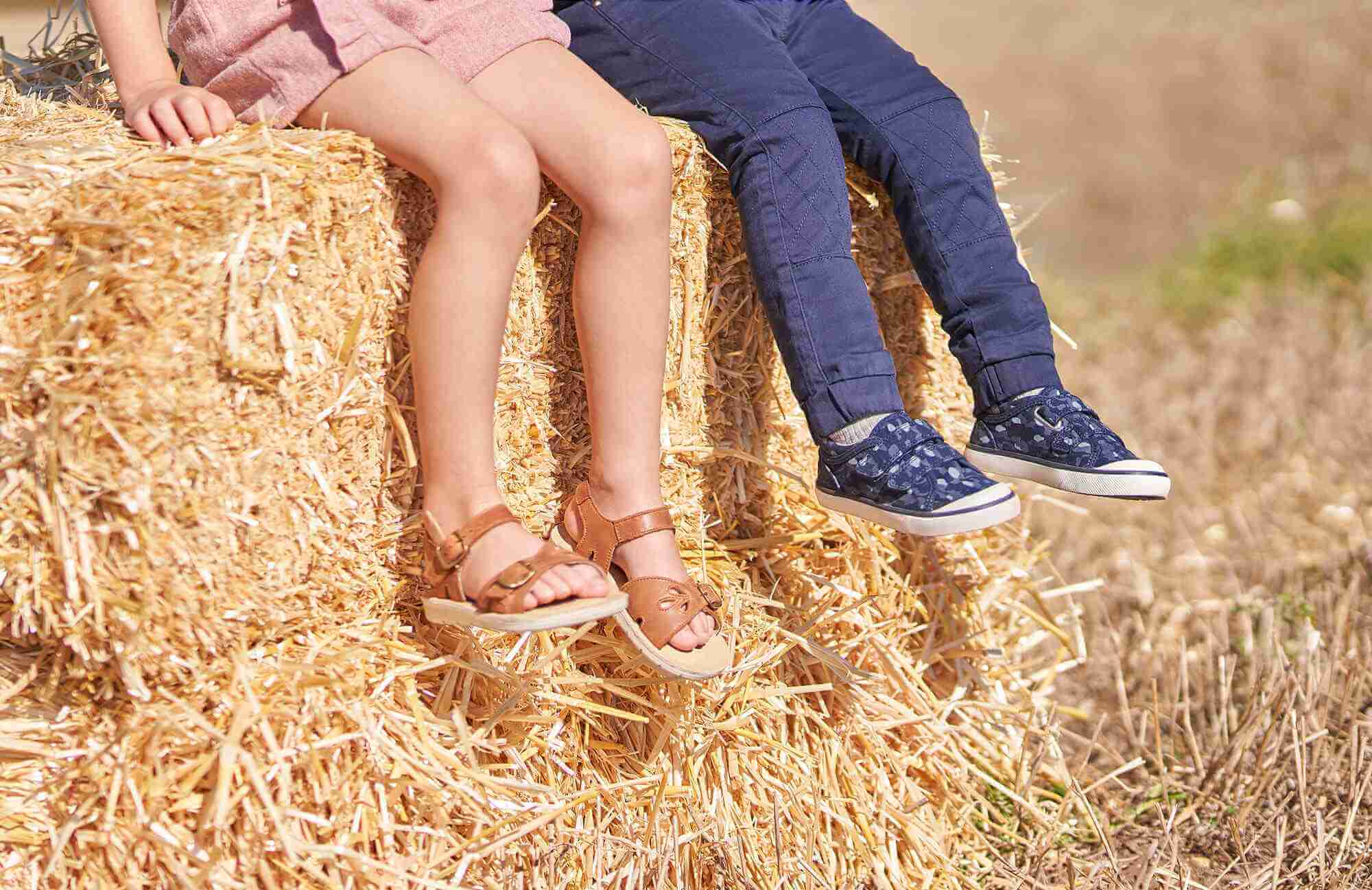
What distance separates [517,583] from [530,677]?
0.26 metres

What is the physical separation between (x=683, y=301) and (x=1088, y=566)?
146 cm

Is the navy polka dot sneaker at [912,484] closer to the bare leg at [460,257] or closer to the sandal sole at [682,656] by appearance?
the sandal sole at [682,656]

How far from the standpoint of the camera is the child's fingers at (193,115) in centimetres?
136

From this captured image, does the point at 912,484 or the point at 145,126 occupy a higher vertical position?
the point at 145,126

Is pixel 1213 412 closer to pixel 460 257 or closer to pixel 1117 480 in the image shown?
pixel 1117 480

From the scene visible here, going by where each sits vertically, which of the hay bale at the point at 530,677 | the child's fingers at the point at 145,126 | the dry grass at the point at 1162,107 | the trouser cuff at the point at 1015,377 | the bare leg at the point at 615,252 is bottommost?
A: the dry grass at the point at 1162,107

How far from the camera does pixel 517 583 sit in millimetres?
1271

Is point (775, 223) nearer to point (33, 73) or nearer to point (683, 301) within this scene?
point (683, 301)

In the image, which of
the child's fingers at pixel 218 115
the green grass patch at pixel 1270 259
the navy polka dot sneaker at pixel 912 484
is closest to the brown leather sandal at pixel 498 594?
the navy polka dot sneaker at pixel 912 484

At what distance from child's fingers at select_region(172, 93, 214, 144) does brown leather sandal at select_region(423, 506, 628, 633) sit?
499 mm

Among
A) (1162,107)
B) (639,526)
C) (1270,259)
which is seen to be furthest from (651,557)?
(1162,107)

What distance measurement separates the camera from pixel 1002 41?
7.71 m

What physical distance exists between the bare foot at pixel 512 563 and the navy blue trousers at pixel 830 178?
38 cm

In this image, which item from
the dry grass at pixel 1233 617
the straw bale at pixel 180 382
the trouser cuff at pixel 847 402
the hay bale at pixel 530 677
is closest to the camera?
the straw bale at pixel 180 382
